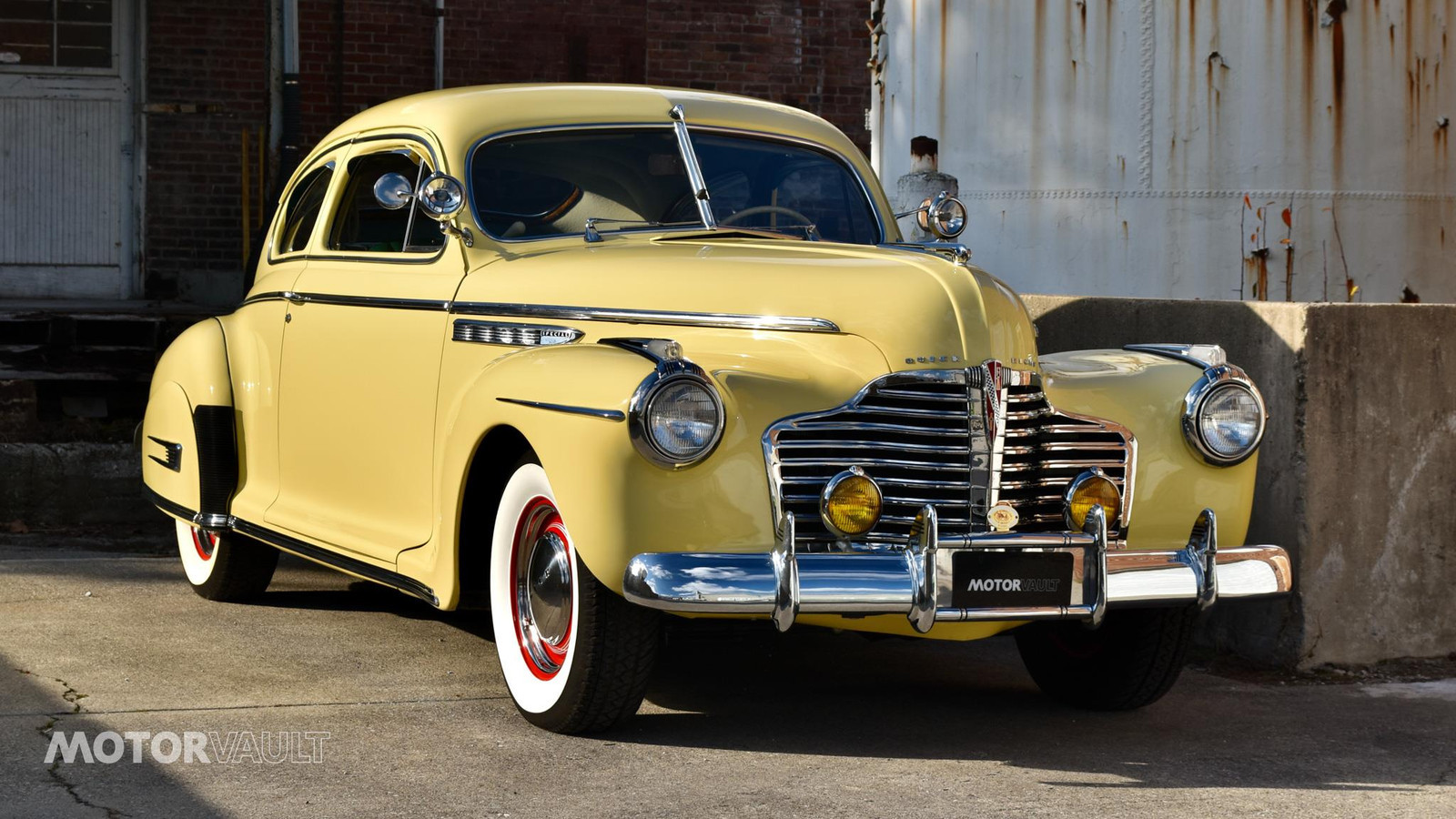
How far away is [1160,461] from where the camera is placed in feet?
14.9

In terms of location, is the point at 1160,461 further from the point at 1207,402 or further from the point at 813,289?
the point at 813,289

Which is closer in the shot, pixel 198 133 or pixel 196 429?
pixel 196 429

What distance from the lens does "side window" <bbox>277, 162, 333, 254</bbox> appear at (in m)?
6.13

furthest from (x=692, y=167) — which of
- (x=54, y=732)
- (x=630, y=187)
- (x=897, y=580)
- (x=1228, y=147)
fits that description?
(x=1228, y=147)

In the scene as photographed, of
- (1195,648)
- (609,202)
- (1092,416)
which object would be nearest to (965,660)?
(1195,648)

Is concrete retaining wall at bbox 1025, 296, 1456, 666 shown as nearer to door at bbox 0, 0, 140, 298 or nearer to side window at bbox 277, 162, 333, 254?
side window at bbox 277, 162, 333, 254

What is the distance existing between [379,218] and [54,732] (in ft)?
6.77

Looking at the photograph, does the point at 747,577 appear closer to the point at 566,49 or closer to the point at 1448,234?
the point at 1448,234

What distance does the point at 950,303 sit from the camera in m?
4.36

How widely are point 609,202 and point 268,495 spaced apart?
163cm

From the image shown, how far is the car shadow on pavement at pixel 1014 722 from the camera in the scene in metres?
4.39

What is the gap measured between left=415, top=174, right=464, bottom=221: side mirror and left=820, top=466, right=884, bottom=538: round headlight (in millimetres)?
1573

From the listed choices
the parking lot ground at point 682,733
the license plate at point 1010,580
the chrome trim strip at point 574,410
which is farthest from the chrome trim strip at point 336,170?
the license plate at point 1010,580

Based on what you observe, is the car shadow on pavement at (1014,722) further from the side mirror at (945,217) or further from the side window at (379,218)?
the side window at (379,218)
